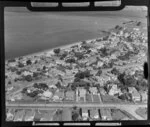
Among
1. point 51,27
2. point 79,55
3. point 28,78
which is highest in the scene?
point 51,27

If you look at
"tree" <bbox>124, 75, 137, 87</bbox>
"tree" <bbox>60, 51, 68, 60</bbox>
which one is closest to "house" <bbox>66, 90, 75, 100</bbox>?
"tree" <bbox>60, 51, 68, 60</bbox>

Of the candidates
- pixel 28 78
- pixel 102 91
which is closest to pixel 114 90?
pixel 102 91

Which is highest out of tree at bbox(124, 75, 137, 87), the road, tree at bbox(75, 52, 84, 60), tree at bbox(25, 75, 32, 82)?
tree at bbox(75, 52, 84, 60)

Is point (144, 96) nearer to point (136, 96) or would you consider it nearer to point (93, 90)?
point (136, 96)

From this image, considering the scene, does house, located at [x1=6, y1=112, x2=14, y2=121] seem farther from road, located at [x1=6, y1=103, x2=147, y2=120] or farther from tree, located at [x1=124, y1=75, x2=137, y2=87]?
tree, located at [x1=124, y1=75, x2=137, y2=87]

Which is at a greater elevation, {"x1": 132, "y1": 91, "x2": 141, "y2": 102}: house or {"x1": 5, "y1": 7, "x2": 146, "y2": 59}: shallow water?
{"x1": 5, "y1": 7, "x2": 146, "y2": 59}: shallow water

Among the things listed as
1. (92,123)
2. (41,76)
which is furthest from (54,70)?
(92,123)

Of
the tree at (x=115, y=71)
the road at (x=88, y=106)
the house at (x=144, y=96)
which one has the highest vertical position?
the tree at (x=115, y=71)

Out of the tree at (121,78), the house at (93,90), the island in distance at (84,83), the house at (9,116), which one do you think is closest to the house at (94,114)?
the island in distance at (84,83)

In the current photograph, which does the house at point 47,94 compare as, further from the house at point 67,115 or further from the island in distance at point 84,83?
the house at point 67,115
